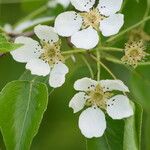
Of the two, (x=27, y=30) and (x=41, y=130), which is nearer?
(x=27, y=30)

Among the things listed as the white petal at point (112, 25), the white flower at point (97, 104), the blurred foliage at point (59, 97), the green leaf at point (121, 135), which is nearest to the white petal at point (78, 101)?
the white flower at point (97, 104)

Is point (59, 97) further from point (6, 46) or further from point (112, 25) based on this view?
point (6, 46)

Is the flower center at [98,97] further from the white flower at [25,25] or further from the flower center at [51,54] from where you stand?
the white flower at [25,25]

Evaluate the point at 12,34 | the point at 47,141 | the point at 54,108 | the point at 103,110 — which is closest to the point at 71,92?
the point at 54,108

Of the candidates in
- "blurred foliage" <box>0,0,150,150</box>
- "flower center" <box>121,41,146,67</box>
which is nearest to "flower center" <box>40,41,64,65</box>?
"flower center" <box>121,41,146,67</box>

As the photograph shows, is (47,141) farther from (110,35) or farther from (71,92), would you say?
(110,35)
